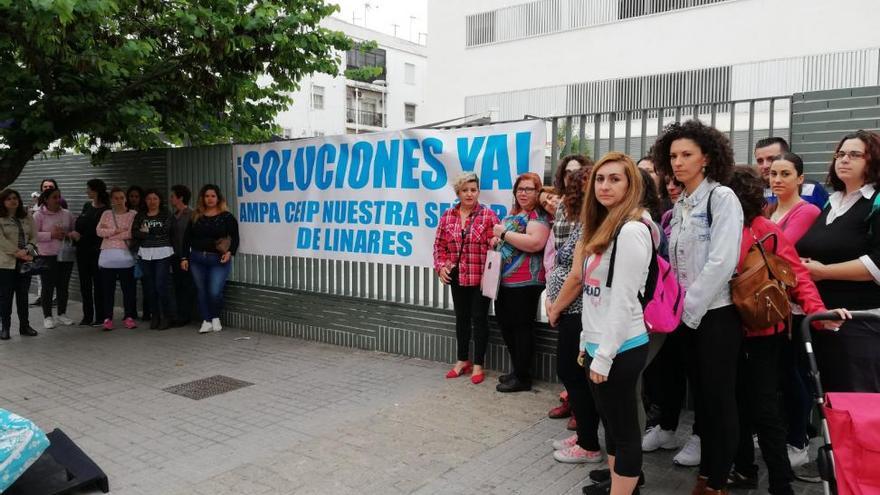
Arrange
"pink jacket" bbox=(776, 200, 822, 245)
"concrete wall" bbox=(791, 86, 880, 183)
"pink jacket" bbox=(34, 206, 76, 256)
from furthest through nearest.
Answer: "pink jacket" bbox=(34, 206, 76, 256) → "concrete wall" bbox=(791, 86, 880, 183) → "pink jacket" bbox=(776, 200, 822, 245)

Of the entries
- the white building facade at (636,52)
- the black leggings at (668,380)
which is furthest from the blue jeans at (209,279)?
the white building facade at (636,52)

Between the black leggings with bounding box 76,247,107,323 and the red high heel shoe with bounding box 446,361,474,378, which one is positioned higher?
the black leggings with bounding box 76,247,107,323

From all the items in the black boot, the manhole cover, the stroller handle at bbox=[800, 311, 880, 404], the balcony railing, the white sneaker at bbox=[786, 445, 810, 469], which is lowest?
the manhole cover

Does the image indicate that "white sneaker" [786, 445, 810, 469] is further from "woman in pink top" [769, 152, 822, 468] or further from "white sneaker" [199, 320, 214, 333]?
"white sneaker" [199, 320, 214, 333]

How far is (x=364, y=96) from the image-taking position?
168ft

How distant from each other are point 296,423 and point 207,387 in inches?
57.8

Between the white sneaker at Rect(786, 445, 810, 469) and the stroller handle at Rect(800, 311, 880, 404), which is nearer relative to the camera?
the stroller handle at Rect(800, 311, 880, 404)

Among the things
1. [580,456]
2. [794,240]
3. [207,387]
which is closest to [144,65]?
[207,387]

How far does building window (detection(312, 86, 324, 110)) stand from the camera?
46719 mm

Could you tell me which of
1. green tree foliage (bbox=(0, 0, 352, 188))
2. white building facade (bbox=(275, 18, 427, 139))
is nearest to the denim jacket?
green tree foliage (bbox=(0, 0, 352, 188))

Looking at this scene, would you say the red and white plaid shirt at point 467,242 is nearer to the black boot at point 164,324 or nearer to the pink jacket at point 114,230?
the black boot at point 164,324

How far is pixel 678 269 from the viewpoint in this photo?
11.6ft

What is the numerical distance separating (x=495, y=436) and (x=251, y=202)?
497 cm

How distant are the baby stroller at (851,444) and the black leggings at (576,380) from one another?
1318mm
